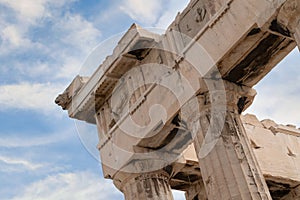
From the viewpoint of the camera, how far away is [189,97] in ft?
30.0

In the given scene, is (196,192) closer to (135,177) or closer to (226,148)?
(135,177)

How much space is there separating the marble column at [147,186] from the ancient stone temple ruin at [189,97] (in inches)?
0.8

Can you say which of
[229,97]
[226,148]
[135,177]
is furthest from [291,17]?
[135,177]

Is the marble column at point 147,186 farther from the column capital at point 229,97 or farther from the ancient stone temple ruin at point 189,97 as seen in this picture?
the column capital at point 229,97

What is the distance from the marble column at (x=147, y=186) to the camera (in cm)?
1029

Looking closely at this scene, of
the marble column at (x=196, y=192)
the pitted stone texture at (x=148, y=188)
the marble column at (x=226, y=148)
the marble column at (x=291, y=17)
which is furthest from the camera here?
the marble column at (x=196, y=192)

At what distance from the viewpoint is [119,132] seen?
35.4 ft

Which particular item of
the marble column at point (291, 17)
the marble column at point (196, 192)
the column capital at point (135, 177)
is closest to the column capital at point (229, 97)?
the marble column at point (291, 17)

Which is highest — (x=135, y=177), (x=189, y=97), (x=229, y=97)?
(x=189, y=97)

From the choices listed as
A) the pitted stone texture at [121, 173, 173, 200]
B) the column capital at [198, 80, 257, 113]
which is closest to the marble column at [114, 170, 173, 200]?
the pitted stone texture at [121, 173, 173, 200]

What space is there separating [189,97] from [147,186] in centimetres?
228

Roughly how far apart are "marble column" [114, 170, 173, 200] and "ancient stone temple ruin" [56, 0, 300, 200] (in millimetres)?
20

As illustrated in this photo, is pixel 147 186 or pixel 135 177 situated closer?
pixel 147 186

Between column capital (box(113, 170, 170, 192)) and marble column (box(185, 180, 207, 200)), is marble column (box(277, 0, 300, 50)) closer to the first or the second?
column capital (box(113, 170, 170, 192))
